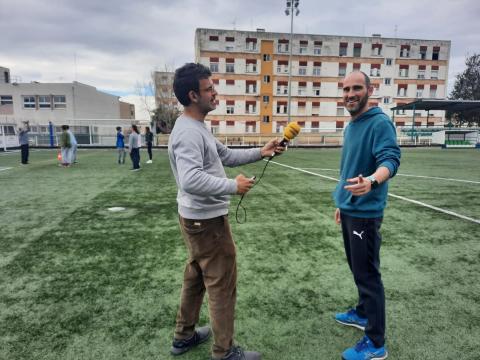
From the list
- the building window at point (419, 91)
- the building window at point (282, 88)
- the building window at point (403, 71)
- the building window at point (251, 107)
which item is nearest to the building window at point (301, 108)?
the building window at point (282, 88)

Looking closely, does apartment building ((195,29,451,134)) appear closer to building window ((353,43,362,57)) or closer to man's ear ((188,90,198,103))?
building window ((353,43,362,57))

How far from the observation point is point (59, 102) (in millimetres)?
45156

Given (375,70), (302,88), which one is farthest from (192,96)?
(375,70)

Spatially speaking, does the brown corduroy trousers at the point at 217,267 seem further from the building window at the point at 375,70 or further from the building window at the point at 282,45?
the building window at the point at 375,70

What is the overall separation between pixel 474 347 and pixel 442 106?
121 feet

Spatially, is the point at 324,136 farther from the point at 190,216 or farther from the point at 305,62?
the point at 190,216

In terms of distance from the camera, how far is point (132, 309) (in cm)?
314

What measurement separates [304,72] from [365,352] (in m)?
46.6

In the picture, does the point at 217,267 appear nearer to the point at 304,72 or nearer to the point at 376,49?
the point at 304,72

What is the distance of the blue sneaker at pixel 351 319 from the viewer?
285 cm

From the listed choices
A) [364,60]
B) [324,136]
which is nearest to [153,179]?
[324,136]

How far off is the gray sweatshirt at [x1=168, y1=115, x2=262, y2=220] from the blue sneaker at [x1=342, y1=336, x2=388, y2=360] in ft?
4.60

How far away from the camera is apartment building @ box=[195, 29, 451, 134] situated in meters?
43.8

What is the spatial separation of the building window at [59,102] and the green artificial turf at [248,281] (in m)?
43.5
